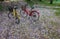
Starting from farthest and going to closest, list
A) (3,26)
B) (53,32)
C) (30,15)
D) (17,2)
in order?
1. (17,2)
2. (30,15)
3. (3,26)
4. (53,32)

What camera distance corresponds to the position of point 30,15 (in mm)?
4785

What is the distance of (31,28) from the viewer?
3.96m

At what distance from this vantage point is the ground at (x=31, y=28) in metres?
3.49

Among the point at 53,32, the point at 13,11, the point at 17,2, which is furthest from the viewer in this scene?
the point at 17,2

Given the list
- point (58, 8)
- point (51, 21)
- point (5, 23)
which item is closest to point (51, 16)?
point (51, 21)

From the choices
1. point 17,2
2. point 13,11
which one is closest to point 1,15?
point 13,11

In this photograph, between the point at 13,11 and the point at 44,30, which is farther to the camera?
the point at 13,11

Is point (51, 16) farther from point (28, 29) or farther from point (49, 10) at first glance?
point (28, 29)

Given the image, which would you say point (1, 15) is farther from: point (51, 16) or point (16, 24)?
point (51, 16)

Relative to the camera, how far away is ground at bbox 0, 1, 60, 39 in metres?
3.49

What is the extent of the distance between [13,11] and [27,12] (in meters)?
0.60

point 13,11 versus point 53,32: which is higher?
point 13,11

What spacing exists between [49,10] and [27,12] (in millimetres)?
1227

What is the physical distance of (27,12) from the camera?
16.1 ft
